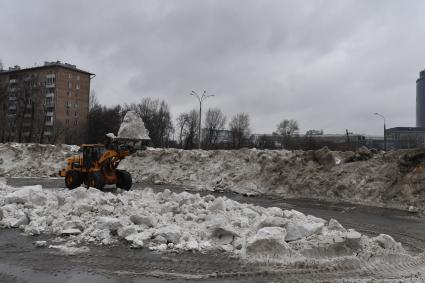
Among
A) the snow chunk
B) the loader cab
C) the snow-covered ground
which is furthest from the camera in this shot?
the snow-covered ground

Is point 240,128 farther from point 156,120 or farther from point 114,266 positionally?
point 114,266

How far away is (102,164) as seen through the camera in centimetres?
1856

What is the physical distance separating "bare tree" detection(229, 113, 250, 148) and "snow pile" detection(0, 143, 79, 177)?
44145 millimetres

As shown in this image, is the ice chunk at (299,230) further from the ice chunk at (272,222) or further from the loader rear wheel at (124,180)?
the loader rear wheel at (124,180)

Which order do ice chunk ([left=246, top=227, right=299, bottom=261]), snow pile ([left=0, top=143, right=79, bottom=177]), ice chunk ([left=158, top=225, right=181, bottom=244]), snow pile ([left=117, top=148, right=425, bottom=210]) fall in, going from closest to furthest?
1. ice chunk ([left=246, top=227, right=299, bottom=261])
2. ice chunk ([left=158, top=225, right=181, bottom=244])
3. snow pile ([left=117, top=148, right=425, bottom=210])
4. snow pile ([left=0, top=143, right=79, bottom=177])

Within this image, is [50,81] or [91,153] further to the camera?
[50,81]

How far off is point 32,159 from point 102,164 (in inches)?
752

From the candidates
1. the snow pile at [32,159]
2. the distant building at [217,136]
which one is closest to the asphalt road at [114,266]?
the snow pile at [32,159]

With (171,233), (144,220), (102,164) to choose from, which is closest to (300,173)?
(102,164)

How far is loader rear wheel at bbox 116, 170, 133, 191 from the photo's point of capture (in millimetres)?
19188

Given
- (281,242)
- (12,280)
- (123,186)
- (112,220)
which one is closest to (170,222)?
(112,220)

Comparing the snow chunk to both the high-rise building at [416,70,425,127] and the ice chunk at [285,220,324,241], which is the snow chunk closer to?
the ice chunk at [285,220,324,241]

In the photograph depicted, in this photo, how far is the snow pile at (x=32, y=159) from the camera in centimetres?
3350

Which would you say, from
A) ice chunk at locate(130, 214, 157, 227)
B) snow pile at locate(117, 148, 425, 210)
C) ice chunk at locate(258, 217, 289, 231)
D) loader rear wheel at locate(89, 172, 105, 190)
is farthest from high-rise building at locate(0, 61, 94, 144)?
ice chunk at locate(258, 217, 289, 231)
